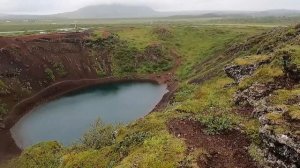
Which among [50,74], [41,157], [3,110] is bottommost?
[3,110]

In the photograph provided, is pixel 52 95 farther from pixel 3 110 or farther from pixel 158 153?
pixel 158 153

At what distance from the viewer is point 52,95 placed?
101 m

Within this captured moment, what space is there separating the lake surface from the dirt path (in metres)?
34.1

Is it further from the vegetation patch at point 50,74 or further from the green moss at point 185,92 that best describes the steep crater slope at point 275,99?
the vegetation patch at point 50,74

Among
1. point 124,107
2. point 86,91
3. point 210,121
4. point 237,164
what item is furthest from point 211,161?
point 86,91

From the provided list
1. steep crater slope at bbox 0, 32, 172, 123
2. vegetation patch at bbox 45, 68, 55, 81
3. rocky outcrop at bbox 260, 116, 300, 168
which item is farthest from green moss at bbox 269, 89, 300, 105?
vegetation patch at bbox 45, 68, 55, 81

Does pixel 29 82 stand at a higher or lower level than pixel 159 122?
lower

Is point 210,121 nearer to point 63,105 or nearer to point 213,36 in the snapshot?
point 63,105

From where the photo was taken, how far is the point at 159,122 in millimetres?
38344

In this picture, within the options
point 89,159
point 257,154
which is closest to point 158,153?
point 257,154

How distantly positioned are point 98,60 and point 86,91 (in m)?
23.1

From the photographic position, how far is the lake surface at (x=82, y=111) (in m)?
71.8

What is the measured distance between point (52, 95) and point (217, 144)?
74.4 m

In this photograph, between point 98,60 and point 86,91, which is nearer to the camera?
point 86,91
